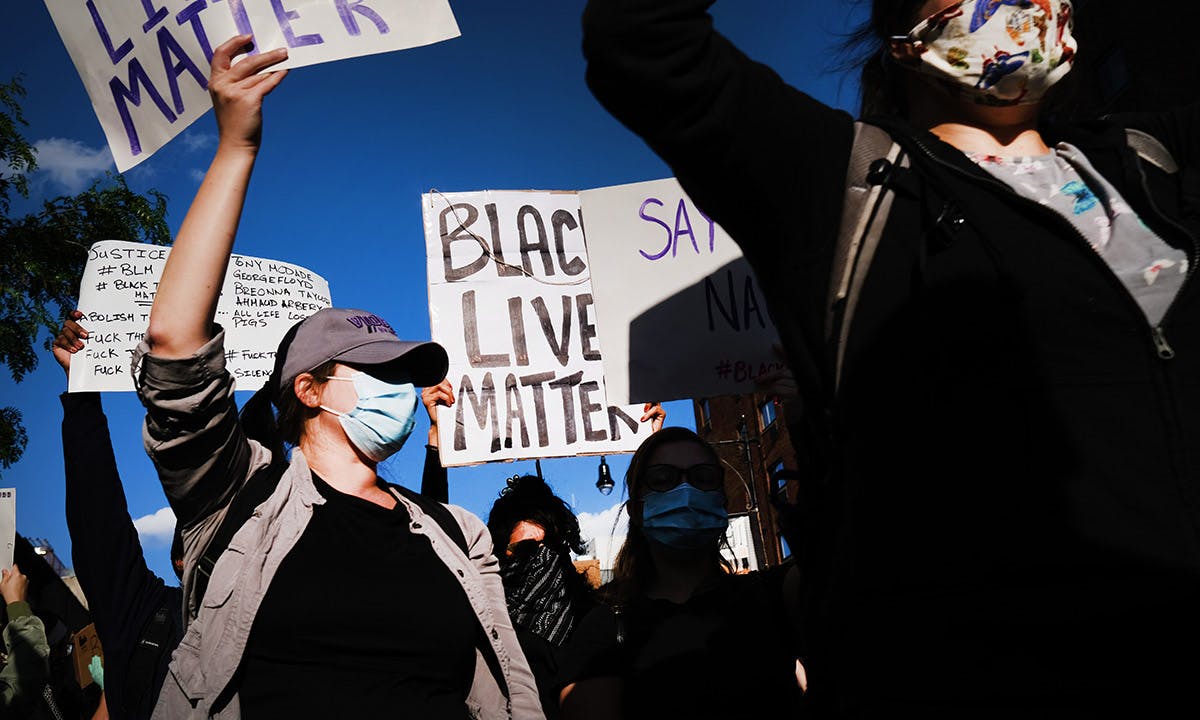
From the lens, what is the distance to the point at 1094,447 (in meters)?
1.04

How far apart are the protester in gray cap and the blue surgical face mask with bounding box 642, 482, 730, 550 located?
2.46 feet

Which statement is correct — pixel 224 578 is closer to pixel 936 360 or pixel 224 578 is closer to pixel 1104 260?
pixel 936 360

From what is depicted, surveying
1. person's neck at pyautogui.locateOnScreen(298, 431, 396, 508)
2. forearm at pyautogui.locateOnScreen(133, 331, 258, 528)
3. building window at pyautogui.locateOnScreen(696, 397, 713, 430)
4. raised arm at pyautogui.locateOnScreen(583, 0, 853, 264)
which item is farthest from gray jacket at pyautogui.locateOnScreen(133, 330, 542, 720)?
building window at pyautogui.locateOnScreen(696, 397, 713, 430)

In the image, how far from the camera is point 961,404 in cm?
108

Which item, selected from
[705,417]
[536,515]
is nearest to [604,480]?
[536,515]

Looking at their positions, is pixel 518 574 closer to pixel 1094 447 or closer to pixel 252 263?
pixel 252 263

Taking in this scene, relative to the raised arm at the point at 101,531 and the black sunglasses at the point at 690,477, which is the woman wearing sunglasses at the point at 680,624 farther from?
the raised arm at the point at 101,531

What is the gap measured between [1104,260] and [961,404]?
291 mm

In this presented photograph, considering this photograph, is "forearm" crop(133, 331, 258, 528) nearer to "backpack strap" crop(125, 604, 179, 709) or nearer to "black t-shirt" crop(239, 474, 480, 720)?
"black t-shirt" crop(239, 474, 480, 720)

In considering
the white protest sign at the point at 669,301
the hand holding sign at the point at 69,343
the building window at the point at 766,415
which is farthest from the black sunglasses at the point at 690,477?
the building window at the point at 766,415

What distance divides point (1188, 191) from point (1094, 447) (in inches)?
19.5

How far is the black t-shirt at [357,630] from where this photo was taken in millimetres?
2107

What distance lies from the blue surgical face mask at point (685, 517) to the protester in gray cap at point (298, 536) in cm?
75

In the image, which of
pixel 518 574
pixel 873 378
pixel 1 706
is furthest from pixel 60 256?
pixel 873 378
